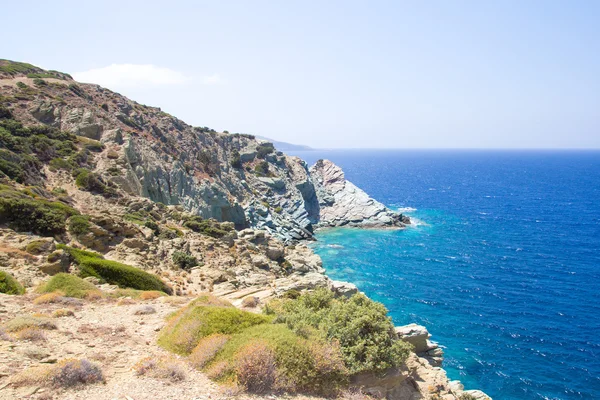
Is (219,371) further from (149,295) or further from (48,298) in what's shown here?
(149,295)

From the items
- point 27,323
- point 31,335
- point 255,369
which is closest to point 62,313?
point 27,323

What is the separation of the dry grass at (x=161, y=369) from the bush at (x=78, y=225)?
21.2 m

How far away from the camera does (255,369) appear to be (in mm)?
11477

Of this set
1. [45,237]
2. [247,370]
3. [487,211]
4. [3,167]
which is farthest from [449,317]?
[487,211]

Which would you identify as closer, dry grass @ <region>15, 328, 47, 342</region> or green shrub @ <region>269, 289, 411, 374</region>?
dry grass @ <region>15, 328, 47, 342</region>

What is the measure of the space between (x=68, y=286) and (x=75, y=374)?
1190cm

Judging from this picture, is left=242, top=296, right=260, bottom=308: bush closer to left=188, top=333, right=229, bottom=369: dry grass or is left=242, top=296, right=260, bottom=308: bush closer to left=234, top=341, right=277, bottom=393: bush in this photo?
left=188, top=333, right=229, bottom=369: dry grass

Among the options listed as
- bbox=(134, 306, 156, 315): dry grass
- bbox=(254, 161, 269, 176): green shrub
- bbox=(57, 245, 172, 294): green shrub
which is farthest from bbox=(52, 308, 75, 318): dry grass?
bbox=(254, 161, 269, 176): green shrub

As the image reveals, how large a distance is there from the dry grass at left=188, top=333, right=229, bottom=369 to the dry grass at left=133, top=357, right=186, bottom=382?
20.0 inches

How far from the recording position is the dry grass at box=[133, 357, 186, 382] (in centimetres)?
1132

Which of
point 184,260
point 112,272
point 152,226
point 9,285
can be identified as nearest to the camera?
point 9,285

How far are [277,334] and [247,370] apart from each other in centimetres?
216

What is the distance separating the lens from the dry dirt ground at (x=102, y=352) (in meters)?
10.1

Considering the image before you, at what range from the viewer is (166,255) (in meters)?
32.9
